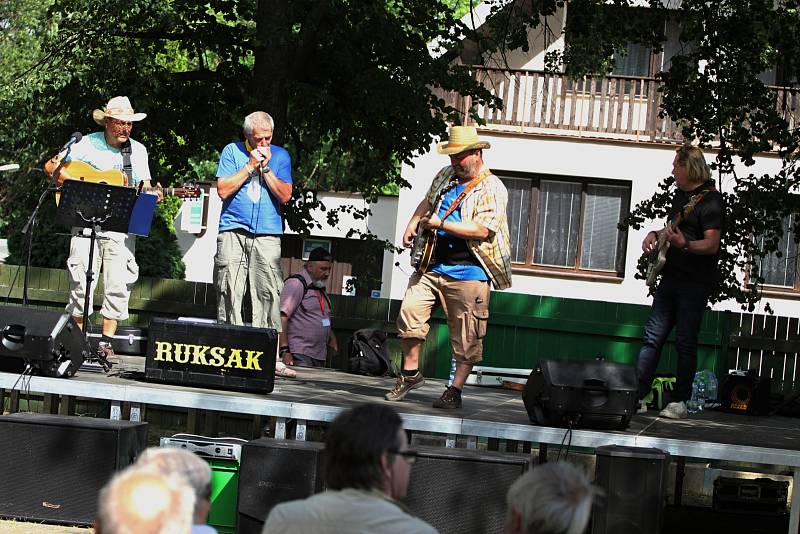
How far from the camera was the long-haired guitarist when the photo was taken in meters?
7.95

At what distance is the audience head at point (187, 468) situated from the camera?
360 cm

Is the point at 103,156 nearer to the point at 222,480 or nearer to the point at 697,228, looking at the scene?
the point at 222,480

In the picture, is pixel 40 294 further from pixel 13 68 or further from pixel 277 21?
pixel 13 68

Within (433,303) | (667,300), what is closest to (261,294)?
(433,303)

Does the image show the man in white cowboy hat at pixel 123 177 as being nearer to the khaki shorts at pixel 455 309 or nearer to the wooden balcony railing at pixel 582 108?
the khaki shorts at pixel 455 309

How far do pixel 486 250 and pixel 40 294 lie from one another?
732cm

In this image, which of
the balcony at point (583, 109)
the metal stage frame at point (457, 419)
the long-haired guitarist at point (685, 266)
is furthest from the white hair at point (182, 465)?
the balcony at point (583, 109)

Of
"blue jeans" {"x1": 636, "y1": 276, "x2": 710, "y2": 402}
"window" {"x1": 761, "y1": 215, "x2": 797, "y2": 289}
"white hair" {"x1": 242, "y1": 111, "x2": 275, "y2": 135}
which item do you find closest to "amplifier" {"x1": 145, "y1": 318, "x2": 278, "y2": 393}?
"white hair" {"x1": 242, "y1": 111, "x2": 275, "y2": 135}

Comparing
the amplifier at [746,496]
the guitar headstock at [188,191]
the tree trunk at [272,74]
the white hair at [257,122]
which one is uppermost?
the tree trunk at [272,74]

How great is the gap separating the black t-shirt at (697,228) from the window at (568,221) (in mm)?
12443

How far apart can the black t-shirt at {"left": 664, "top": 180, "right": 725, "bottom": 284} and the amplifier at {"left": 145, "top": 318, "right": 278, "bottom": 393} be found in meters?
2.69

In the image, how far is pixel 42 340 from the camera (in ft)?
24.9

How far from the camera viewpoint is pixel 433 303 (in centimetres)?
776

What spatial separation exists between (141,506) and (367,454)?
0.80 meters
